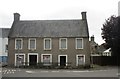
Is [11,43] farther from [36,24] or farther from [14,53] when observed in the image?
[36,24]

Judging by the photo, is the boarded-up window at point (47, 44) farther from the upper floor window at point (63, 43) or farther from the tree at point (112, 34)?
the tree at point (112, 34)

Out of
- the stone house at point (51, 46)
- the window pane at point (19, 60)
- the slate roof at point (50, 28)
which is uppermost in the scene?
the slate roof at point (50, 28)

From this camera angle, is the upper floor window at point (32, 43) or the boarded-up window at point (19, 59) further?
the upper floor window at point (32, 43)

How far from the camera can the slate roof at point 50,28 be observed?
48281mm

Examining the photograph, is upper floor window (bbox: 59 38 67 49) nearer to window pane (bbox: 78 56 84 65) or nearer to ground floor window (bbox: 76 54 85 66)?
ground floor window (bbox: 76 54 85 66)

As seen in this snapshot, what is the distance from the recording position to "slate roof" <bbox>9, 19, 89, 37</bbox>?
48.3 meters

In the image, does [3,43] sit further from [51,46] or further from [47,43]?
[51,46]

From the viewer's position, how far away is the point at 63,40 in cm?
4769

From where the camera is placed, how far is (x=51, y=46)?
4738 centimetres

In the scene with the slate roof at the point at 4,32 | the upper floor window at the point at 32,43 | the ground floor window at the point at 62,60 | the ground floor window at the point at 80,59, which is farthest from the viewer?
the slate roof at the point at 4,32

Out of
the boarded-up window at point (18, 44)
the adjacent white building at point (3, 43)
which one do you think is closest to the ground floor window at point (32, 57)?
the boarded-up window at point (18, 44)

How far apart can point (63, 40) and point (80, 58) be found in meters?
4.64

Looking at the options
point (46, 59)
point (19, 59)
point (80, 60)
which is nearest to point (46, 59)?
point (46, 59)

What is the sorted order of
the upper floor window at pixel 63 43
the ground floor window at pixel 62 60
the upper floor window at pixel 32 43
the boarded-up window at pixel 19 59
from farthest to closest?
the upper floor window at pixel 32 43, the boarded-up window at pixel 19 59, the upper floor window at pixel 63 43, the ground floor window at pixel 62 60
